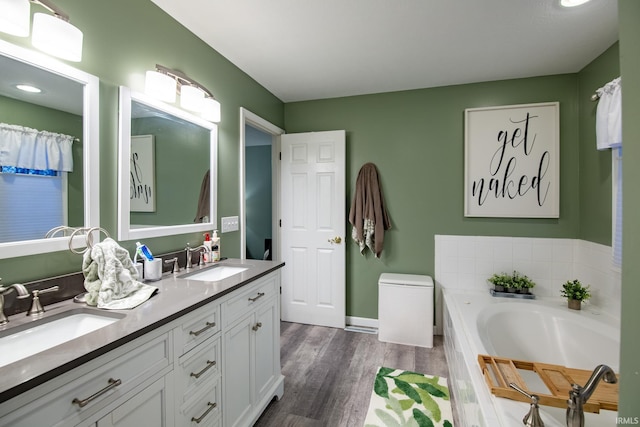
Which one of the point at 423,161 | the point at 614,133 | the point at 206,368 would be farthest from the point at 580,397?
the point at 423,161

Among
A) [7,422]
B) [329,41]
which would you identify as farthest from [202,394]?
[329,41]

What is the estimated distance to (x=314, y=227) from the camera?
3225 mm

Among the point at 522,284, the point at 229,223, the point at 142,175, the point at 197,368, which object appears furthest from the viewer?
the point at 522,284

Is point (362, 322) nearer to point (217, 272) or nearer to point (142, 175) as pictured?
point (217, 272)

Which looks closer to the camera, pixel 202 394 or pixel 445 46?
pixel 202 394

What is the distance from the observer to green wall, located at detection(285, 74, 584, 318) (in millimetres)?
2674

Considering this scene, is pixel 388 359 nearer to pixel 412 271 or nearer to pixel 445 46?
pixel 412 271

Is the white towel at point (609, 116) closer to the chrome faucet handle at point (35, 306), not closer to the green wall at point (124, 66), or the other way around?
the green wall at point (124, 66)

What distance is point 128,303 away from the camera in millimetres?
1194

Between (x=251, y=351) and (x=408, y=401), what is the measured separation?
3.63ft

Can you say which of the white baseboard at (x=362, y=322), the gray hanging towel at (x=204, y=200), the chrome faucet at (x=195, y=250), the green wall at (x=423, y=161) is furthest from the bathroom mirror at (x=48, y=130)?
the white baseboard at (x=362, y=322)

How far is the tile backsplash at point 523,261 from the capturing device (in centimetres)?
244

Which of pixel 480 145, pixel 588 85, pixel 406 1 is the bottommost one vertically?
pixel 480 145

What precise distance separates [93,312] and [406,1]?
2.17 metres
